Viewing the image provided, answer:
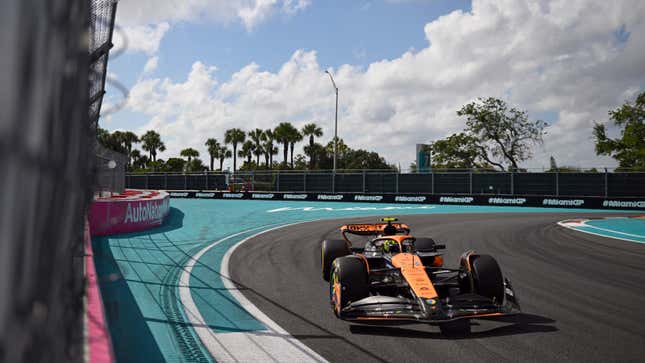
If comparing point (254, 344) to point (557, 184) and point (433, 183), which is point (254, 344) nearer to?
point (557, 184)

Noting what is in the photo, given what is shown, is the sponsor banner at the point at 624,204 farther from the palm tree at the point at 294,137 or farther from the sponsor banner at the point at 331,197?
the palm tree at the point at 294,137

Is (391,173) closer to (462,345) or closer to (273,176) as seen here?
(273,176)

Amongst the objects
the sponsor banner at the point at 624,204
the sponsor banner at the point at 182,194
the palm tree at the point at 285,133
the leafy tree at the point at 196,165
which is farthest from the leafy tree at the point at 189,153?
the sponsor banner at the point at 624,204

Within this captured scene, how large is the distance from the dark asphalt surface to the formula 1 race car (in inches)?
6.8

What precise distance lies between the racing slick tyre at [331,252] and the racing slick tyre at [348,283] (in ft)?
6.12

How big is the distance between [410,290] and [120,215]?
9.54 meters

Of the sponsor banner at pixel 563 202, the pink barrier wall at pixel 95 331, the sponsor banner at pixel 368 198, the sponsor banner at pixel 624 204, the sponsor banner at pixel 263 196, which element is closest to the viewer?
the pink barrier wall at pixel 95 331

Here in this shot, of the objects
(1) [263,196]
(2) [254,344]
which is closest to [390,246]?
(2) [254,344]

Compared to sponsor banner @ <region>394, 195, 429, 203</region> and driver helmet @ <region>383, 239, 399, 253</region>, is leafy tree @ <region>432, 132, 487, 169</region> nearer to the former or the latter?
sponsor banner @ <region>394, 195, 429, 203</region>

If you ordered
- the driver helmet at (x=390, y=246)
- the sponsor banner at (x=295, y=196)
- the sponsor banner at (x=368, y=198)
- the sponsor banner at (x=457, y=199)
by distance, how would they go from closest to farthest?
the driver helmet at (x=390, y=246) < the sponsor banner at (x=457, y=199) < the sponsor banner at (x=368, y=198) < the sponsor banner at (x=295, y=196)

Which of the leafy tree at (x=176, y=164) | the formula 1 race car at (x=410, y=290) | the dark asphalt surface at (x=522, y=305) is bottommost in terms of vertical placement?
the dark asphalt surface at (x=522, y=305)

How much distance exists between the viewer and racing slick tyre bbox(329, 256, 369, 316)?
5.20 metres

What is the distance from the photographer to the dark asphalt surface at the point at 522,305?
4.22 m

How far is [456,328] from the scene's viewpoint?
191 inches
